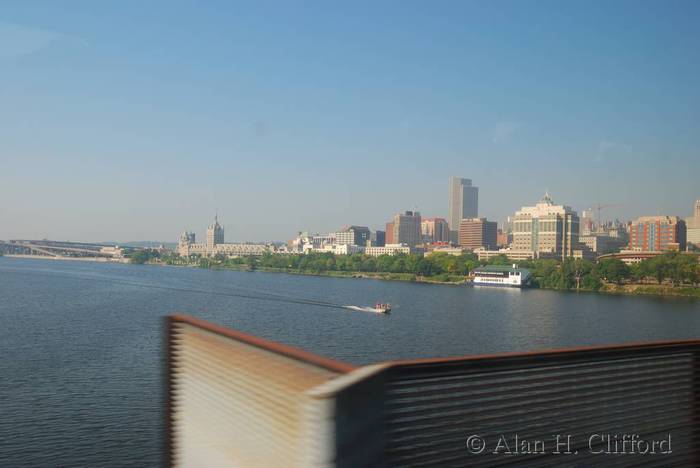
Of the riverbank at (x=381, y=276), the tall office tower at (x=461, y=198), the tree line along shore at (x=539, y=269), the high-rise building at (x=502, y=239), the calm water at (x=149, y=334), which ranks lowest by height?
the calm water at (x=149, y=334)

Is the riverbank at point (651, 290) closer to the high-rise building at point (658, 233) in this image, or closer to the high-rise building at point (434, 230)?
the high-rise building at point (658, 233)

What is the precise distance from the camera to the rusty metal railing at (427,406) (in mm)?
1374

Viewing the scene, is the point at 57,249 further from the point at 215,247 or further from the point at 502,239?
the point at 502,239

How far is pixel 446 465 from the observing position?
1.56 m

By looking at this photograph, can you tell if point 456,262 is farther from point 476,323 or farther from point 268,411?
point 268,411

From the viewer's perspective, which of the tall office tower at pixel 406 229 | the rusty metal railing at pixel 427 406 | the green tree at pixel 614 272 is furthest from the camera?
the tall office tower at pixel 406 229

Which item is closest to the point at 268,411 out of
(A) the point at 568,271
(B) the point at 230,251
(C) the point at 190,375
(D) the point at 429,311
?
(C) the point at 190,375

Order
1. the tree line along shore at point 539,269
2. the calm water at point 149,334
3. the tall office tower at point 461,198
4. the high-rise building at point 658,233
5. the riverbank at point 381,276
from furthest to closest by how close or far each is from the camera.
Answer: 1. the tall office tower at point 461,198
2. the high-rise building at point 658,233
3. the riverbank at point 381,276
4. the tree line along shore at point 539,269
5. the calm water at point 149,334

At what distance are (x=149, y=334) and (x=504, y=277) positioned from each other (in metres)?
32.7

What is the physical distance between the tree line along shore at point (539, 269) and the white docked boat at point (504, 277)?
2.81 ft

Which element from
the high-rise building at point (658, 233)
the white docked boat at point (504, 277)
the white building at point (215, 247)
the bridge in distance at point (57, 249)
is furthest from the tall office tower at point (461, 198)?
the white docked boat at point (504, 277)

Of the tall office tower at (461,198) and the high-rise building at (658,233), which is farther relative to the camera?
the tall office tower at (461,198)

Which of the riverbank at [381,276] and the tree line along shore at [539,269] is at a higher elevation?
the tree line along shore at [539,269]

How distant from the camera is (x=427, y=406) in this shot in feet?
5.00
